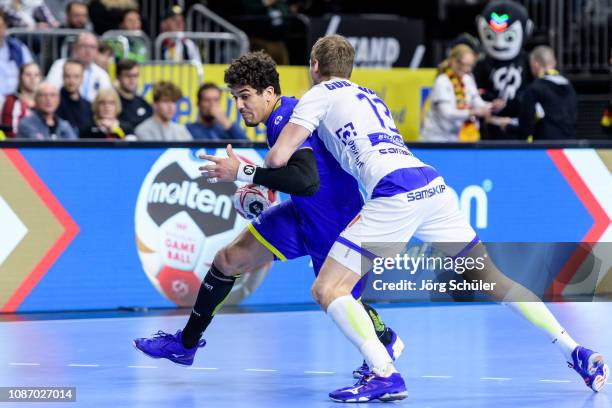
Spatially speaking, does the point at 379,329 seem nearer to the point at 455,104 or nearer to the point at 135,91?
the point at 135,91

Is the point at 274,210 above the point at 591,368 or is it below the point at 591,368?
above

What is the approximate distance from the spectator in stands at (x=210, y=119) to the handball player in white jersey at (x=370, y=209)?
5668 mm

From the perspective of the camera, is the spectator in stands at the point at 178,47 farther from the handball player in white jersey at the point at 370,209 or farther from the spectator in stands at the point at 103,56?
the handball player in white jersey at the point at 370,209

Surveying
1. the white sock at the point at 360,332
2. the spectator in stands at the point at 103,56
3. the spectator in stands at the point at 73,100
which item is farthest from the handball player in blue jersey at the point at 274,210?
the spectator in stands at the point at 103,56

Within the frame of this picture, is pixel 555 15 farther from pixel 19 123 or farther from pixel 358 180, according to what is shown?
pixel 358 180

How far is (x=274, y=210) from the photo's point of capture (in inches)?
323

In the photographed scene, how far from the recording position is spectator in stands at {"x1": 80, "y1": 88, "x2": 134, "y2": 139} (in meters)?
12.7

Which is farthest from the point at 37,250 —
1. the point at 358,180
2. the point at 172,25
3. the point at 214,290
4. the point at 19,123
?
the point at 172,25

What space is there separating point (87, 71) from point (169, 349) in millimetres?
6410

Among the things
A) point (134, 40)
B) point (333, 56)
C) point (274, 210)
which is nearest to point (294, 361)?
point (274, 210)

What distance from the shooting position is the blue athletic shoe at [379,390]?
24.0ft

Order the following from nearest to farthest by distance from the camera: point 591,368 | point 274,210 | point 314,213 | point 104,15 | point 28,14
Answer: point 591,368 → point 314,213 → point 274,210 → point 28,14 → point 104,15

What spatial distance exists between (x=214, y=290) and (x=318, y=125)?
1409mm

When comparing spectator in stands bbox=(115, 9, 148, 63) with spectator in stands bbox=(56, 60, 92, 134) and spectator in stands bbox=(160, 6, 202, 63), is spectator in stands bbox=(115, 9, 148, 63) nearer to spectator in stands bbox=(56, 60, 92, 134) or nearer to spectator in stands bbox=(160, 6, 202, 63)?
spectator in stands bbox=(160, 6, 202, 63)
